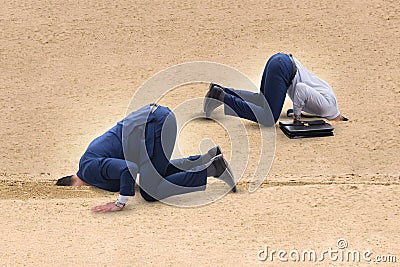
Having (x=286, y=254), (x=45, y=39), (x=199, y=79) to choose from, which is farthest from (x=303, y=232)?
(x=45, y=39)

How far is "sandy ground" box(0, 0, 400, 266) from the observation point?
6.78 metres

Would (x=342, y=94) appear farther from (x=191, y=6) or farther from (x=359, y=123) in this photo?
(x=191, y=6)

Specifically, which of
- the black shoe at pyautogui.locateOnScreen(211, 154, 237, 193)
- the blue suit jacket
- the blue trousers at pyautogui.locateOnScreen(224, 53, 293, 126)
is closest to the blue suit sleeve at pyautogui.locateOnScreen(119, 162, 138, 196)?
the blue suit jacket

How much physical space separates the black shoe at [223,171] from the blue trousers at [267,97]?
64.7 inches

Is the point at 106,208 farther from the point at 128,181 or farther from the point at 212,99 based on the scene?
the point at 212,99

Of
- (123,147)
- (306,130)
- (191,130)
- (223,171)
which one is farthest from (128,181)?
(306,130)

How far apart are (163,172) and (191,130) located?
1.82m

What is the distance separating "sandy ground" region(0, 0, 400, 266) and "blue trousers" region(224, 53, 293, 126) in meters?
0.21

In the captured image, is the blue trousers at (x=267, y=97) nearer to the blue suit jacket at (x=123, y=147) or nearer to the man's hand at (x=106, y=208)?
the blue suit jacket at (x=123, y=147)

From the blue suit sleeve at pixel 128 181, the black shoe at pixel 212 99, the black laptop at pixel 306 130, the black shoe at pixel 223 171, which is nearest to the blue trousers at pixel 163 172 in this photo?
the black shoe at pixel 223 171

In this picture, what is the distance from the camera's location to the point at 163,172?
769 cm

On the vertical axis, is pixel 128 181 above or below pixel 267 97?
below

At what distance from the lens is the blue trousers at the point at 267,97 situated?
30.1ft

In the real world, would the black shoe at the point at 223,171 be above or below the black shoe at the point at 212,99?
below
